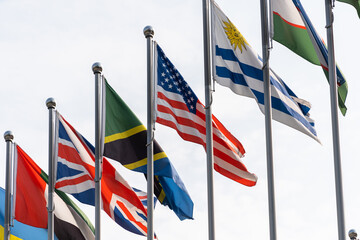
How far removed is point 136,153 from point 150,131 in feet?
2.83

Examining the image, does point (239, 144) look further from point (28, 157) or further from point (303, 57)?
point (28, 157)

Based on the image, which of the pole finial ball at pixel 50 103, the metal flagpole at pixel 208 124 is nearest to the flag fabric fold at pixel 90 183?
the pole finial ball at pixel 50 103

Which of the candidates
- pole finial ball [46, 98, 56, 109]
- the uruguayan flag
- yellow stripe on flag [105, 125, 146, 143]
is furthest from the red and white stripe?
pole finial ball [46, 98, 56, 109]

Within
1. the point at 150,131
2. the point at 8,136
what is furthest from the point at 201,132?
the point at 8,136

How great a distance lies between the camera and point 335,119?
14.0m

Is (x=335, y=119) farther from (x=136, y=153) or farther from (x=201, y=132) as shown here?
(x=136, y=153)

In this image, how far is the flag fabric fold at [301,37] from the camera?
49.9 ft

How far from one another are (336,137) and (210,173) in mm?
2743

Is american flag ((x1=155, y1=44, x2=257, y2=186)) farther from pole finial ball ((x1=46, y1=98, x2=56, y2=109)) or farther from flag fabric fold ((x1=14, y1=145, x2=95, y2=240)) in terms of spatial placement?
flag fabric fold ((x1=14, y1=145, x2=95, y2=240))

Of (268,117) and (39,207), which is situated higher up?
(268,117)

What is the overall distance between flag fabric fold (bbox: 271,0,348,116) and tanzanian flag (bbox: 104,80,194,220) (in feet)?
12.5

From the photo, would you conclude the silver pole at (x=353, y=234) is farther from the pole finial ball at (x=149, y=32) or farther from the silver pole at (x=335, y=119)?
the pole finial ball at (x=149, y=32)

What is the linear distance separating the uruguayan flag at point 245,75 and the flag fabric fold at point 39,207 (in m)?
4.84

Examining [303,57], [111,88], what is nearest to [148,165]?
[111,88]
